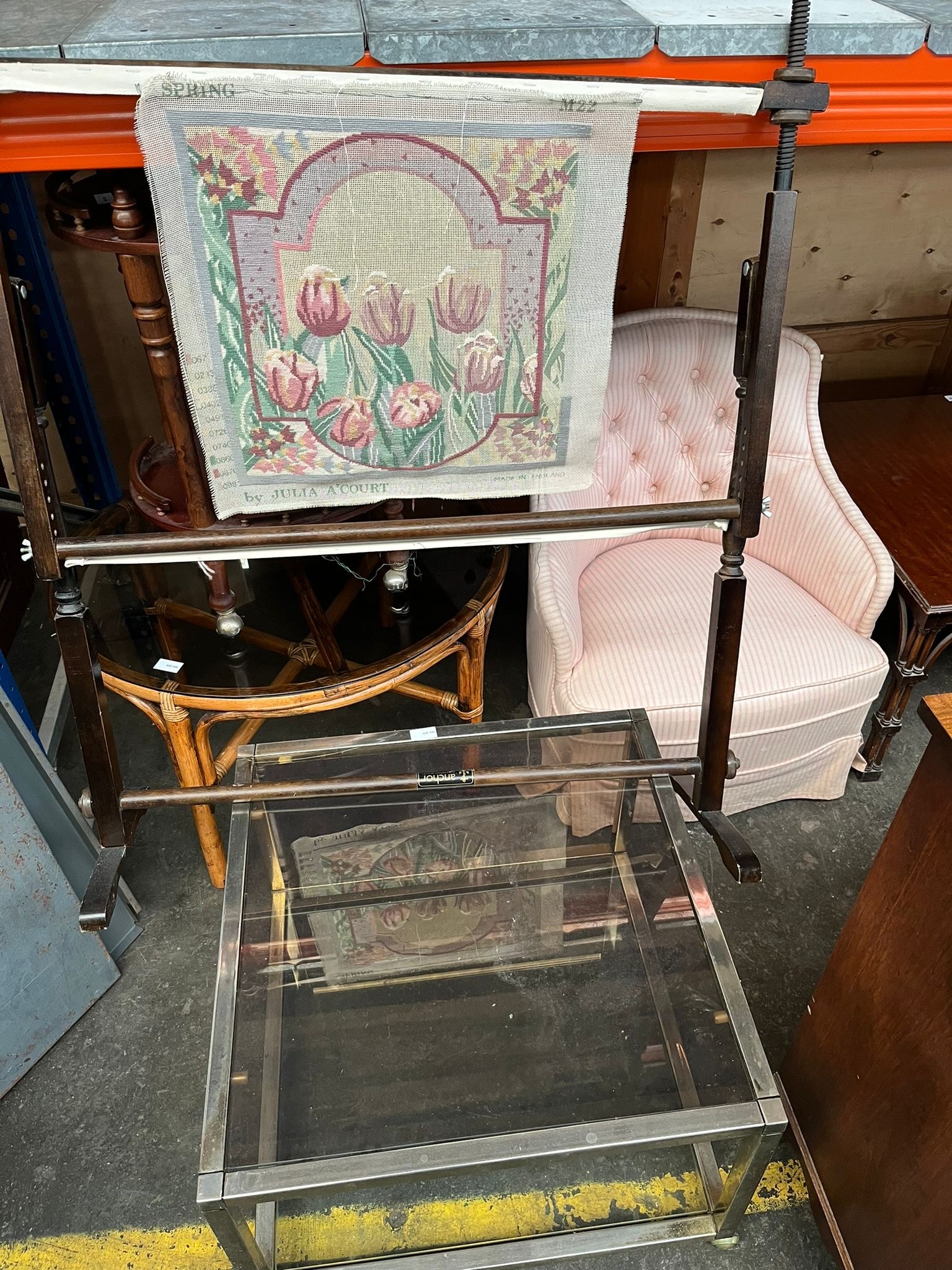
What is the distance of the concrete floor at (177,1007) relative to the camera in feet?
4.24

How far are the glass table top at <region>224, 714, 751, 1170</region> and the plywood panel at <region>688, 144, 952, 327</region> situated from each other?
4.03 ft

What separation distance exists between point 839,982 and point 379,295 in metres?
0.99

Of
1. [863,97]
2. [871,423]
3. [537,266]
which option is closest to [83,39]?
[537,266]

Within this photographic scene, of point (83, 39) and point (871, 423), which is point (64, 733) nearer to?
point (83, 39)

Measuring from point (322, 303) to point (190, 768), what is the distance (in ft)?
2.82

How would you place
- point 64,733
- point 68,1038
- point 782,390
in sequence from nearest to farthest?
point 68,1038
point 782,390
point 64,733

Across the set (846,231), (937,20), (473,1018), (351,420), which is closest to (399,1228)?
(473,1018)

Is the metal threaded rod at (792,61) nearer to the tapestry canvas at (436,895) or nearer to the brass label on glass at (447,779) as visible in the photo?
the brass label on glass at (447,779)

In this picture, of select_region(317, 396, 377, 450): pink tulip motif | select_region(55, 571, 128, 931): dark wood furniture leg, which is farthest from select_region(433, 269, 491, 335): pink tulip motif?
select_region(55, 571, 128, 931): dark wood furniture leg

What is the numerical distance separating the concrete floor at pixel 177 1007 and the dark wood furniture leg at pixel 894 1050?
0.20 meters

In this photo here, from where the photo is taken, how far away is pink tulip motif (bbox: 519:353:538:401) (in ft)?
3.37

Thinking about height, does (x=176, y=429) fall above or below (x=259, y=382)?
below

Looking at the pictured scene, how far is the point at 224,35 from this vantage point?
891 millimetres

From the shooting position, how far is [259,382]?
3.21ft
